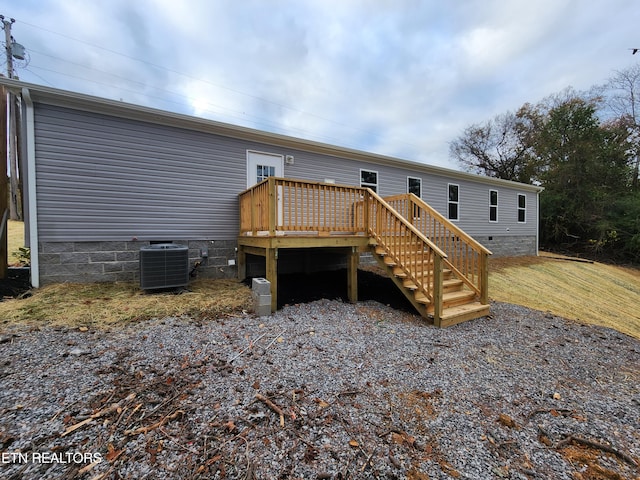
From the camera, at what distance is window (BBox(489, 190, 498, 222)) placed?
11.4m

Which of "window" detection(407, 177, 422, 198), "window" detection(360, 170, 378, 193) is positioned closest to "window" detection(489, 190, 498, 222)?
"window" detection(407, 177, 422, 198)

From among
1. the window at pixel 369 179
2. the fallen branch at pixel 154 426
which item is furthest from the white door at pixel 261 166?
the fallen branch at pixel 154 426

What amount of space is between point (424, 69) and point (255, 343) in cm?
1205

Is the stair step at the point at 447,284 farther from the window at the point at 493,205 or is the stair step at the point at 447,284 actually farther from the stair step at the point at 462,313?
the window at the point at 493,205

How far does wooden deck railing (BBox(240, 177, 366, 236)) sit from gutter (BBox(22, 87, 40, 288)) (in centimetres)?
342

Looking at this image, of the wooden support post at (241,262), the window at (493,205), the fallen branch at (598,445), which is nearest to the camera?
the fallen branch at (598,445)

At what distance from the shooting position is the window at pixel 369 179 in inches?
324

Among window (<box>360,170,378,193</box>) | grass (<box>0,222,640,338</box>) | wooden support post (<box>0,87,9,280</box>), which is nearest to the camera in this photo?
grass (<box>0,222,640,338</box>)

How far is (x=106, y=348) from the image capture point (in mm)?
2855

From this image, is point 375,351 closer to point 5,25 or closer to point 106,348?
point 106,348

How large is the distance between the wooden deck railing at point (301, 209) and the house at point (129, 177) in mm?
893

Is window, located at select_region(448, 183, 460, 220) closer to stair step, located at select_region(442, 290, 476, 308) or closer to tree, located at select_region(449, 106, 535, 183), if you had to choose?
stair step, located at select_region(442, 290, 476, 308)

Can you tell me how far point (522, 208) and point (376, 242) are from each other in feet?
36.6

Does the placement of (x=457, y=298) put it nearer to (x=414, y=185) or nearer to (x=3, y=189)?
(x=414, y=185)
